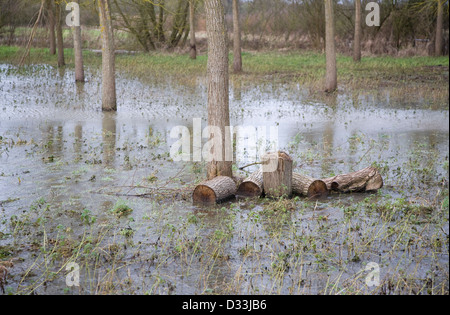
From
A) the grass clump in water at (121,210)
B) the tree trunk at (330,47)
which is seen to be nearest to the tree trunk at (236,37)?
the tree trunk at (330,47)

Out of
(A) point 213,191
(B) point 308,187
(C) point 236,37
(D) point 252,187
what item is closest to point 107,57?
(D) point 252,187

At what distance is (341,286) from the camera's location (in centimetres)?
596

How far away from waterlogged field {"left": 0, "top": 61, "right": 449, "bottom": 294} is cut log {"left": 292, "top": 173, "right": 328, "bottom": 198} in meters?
0.30

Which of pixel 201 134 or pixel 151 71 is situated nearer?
pixel 201 134

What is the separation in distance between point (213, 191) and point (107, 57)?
9.49 metres

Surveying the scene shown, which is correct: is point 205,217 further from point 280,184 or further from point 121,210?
point 280,184

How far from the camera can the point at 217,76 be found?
966 cm

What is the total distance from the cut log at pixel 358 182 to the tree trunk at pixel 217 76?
1748 millimetres

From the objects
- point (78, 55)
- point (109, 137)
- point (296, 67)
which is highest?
point (78, 55)

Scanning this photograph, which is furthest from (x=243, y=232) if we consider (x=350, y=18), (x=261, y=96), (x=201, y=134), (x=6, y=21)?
(x=350, y=18)

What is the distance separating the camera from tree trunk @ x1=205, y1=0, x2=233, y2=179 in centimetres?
950

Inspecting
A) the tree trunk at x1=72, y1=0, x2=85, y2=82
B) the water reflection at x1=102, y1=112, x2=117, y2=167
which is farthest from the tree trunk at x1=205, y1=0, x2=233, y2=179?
the tree trunk at x1=72, y1=0, x2=85, y2=82

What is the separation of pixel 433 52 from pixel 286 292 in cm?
3154

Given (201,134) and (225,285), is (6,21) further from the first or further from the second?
(225,285)
